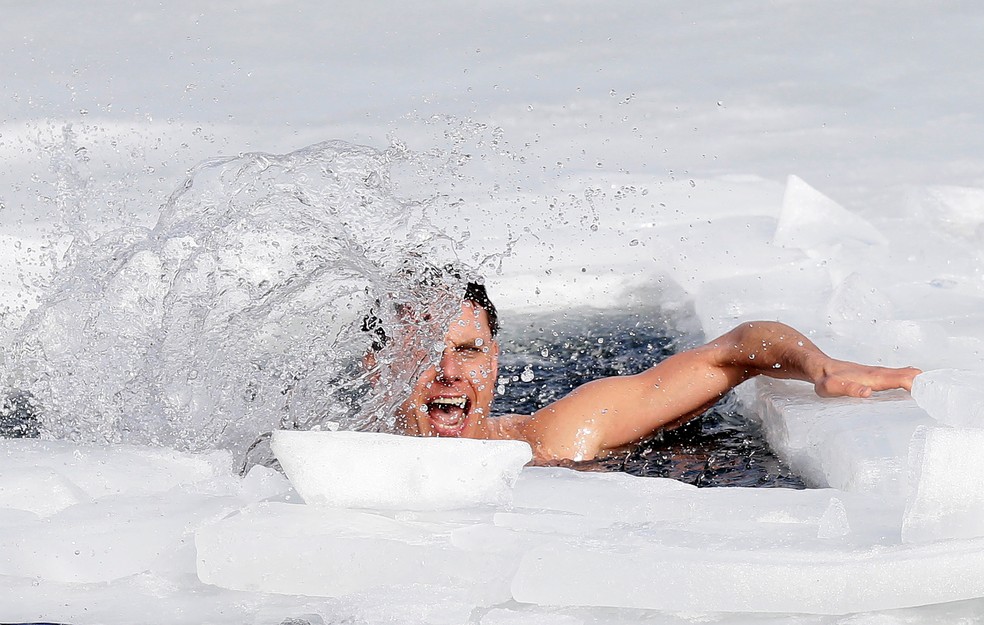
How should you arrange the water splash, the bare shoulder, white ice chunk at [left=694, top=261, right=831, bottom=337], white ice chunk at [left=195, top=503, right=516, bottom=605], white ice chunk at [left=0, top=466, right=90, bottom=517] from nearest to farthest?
white ice chunk at [left=195, top=503, right=516, bottom=605]
white ice chunk at [left=0, top=466, right=90, bottom=517]
the water splash
the bare shoulder
white ice chunk at [left=694, top=261, right=831, bottom=337]

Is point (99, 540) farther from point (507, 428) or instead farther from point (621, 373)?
point (621, 373)

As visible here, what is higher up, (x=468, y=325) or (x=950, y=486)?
(x=950, y=486)

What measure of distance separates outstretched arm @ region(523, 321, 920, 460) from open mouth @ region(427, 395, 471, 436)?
173 mm

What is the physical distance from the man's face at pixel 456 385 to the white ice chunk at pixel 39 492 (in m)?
0.87

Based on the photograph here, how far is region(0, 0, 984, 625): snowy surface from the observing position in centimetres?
136

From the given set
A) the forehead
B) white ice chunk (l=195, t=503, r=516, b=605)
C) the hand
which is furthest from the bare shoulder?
white ice chunk (l=195, t=503, r=516, b=605)

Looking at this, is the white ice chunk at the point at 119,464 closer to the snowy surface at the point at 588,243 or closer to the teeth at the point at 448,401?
the snowy surface at the point at 588,243

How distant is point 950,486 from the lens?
135 cm

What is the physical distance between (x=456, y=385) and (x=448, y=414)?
0.07m

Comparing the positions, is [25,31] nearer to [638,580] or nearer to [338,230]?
[338,230]

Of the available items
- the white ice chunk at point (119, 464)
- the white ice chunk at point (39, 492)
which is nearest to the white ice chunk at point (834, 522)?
the white ice chunk at point (119, 464)

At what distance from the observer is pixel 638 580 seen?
133 centimetres

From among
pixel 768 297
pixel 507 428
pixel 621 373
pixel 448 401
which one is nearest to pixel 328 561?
pixel 448 401

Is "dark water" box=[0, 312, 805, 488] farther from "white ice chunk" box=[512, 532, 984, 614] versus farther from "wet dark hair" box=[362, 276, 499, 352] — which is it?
"white ice chunk" box=[512, 532, 984, 614]
